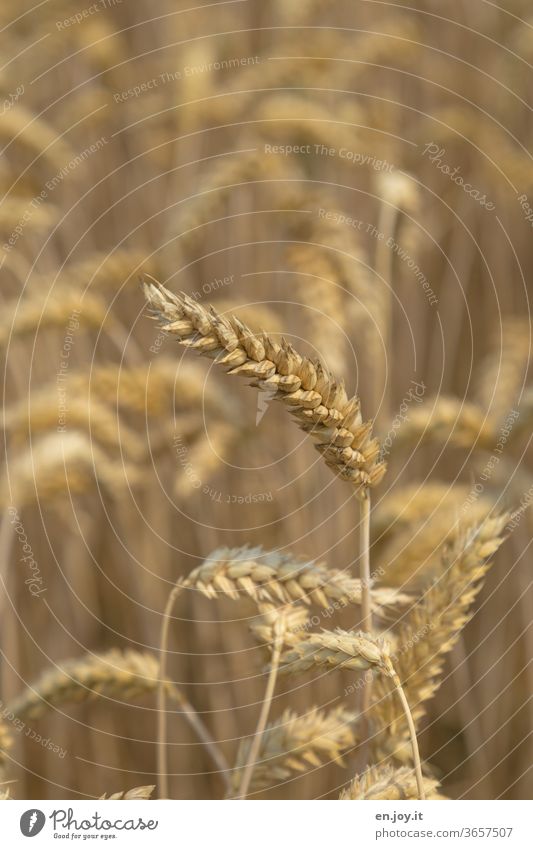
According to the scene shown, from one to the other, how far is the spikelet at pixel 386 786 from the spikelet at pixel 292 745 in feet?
0.14

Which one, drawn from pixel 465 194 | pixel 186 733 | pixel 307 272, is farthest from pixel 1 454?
pixel 465 194

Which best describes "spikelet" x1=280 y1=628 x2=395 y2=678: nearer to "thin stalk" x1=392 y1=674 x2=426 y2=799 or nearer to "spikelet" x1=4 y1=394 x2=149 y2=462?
"thin stalk" x1=392 y1=674 x2=426 y2=799

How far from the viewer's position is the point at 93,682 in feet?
2.05

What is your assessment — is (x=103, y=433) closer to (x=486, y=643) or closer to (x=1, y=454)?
(x=1, y=454)

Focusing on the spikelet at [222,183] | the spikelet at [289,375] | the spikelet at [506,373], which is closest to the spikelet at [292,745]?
the spikelet at [289,375]

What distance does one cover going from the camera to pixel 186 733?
1.20 meters

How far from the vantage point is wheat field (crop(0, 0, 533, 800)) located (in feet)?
1.83

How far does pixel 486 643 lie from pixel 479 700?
0.10 meters

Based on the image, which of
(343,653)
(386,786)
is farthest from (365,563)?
(386,786)

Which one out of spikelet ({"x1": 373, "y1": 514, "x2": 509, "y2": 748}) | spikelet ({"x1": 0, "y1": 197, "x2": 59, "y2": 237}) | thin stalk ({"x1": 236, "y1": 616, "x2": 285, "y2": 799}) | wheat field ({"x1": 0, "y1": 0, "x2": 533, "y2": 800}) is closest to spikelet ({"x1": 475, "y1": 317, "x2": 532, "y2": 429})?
wheat field ({"x1": 0, "y1": 0, "x2": 533, "y2": 800})

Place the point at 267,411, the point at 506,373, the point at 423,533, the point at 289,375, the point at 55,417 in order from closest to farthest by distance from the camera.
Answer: the point at 289,375 < the point at 423,533 < the point at 55,417 < the point at 506,373 < the point at 267,411

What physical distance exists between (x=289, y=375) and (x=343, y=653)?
17 cm

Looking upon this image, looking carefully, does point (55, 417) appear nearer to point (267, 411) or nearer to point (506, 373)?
point (267, 411)
